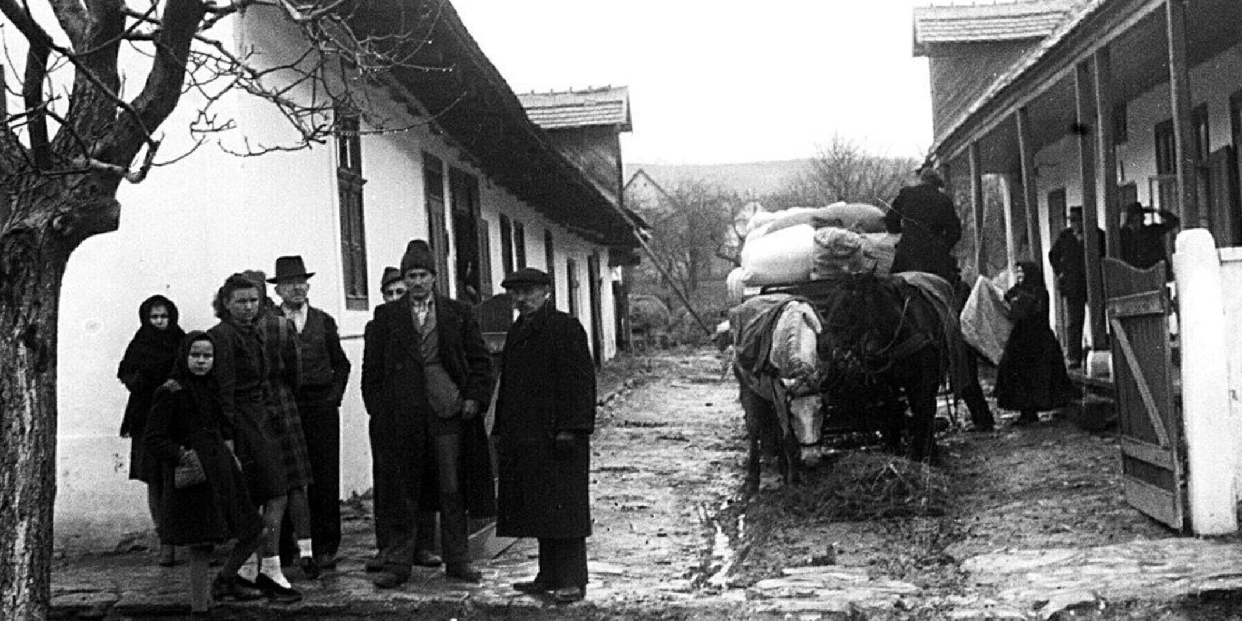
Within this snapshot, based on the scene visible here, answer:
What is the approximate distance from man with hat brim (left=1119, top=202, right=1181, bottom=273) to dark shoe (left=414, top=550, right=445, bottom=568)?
7.22 m

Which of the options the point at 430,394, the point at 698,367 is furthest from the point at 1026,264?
the point at 698,367

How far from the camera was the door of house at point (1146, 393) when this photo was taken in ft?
26.5

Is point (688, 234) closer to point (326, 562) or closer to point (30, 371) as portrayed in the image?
point (326, 562)

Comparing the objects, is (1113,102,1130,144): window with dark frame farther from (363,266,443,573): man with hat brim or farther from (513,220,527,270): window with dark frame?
(363,266,443,573): man with hat brim

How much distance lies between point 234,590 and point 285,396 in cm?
106

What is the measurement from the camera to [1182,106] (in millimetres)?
10438

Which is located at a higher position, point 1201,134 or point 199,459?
point 1201,134

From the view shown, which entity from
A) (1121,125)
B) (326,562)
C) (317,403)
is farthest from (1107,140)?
(326,562)

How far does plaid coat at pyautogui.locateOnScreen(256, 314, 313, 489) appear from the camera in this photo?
7926 millimetres

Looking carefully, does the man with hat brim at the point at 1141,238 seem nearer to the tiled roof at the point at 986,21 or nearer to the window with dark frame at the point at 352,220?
the window with dark frame at the point at 352,220

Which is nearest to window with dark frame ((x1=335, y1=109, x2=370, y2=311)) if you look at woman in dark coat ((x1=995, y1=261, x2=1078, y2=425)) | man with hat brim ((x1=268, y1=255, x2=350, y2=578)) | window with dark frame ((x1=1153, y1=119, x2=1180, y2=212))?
man with hat brim ((x1=268, y1=255, x2=350, y2=578))

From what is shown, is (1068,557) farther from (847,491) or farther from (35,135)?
(35,135)

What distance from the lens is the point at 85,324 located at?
9305mm

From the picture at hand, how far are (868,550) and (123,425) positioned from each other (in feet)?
14.4
